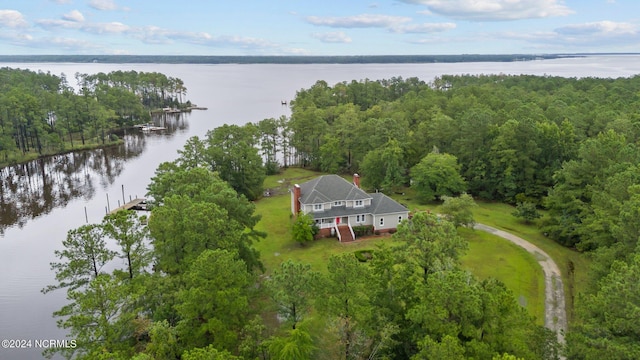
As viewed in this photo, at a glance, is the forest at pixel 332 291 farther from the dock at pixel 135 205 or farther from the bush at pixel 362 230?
the dock at pixel 135 205

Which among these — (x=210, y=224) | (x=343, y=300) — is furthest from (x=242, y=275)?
(x=343, y=300)

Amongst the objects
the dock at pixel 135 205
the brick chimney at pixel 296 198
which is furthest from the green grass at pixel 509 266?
the dock at pixel 135 205

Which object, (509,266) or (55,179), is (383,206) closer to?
(509,266)

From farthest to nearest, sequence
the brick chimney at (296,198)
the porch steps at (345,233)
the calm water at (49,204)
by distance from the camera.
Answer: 1. the brick chimney at (296,198)
2. the porch steps at (345,233)
3. the calm water at (49,204)

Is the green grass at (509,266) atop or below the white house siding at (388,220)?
below

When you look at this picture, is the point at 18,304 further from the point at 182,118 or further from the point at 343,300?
the point at 182,118

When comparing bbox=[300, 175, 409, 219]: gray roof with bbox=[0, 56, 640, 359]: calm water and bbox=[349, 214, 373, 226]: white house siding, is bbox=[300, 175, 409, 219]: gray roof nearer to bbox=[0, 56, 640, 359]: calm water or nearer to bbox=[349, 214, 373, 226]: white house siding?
bbox=[349, 214, 373, 226]: white house siding
